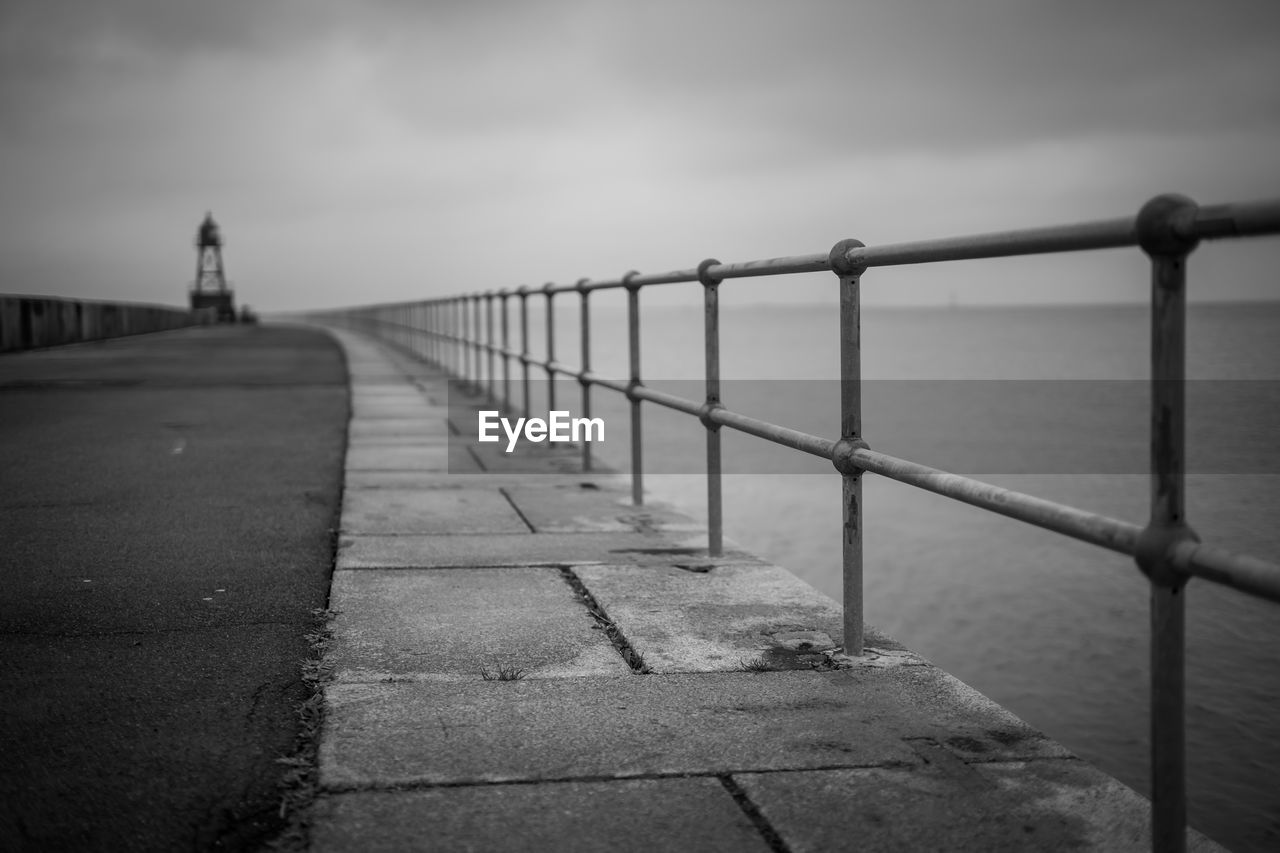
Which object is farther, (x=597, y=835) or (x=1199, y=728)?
(x=1199, y=728)

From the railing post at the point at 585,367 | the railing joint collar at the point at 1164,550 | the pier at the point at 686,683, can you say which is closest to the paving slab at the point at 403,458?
the railing post at the point at 585,367

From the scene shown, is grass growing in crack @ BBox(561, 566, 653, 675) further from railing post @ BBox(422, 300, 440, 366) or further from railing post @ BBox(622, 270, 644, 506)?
railing post @ BBox(422, 300, 440, 366)

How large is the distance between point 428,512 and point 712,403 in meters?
1.55

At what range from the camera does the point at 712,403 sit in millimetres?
4609

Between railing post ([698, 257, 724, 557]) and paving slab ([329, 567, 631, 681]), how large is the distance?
0.70m

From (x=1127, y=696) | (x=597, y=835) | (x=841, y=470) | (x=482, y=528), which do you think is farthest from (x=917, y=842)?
(x=1127, y=696)

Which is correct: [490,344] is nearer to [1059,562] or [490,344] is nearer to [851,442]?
[1059,562]

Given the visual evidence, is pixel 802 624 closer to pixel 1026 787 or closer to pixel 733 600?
pixel 733 600

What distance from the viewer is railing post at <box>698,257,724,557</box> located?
4461 mm

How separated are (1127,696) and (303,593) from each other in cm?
462

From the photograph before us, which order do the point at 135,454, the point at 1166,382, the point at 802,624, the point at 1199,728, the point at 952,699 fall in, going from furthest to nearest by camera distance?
the point at 135,454
the point at 1199,728
the point at 802,624
the point at 952,699
the point at 1166,382

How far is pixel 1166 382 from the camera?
6.18 feet

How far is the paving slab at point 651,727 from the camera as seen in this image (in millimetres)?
2334

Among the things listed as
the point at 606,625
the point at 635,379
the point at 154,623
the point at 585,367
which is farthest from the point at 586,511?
the point at 154,623
